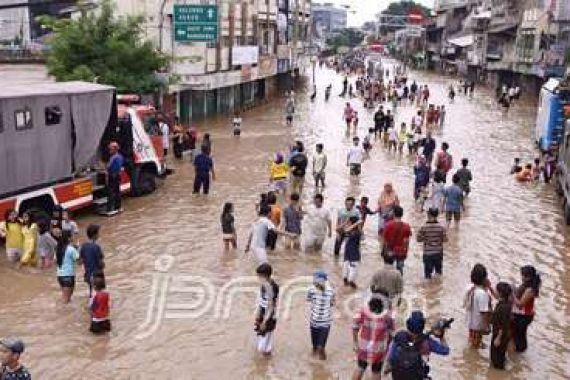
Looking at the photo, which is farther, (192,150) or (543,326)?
(192,150)

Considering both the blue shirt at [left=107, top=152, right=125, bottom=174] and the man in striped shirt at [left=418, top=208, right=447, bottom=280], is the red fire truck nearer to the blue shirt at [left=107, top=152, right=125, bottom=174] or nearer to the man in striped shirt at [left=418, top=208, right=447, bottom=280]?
the blue shirt at [left=107, top=152, right=125, bottom=174]

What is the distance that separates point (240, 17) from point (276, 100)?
12463mm

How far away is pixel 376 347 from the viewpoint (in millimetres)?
8516

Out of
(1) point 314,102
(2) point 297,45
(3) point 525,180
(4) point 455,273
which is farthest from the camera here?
(2) point 297,45

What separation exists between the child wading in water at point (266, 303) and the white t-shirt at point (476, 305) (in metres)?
2.57

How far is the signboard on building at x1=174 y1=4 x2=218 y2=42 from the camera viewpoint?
92.6ft

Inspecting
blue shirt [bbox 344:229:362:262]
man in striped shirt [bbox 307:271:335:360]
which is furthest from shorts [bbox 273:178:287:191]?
man in striped shirt [bbox 307:271:335:360]

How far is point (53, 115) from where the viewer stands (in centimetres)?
1552

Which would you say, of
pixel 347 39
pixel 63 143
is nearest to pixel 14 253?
pixel 63 143

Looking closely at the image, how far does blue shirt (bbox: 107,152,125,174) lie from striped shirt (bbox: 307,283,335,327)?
330 inches

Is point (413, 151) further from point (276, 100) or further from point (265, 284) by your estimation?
point (276, 100)

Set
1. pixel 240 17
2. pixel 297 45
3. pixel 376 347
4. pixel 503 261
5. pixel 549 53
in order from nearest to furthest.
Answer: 1. pixel 376 347
2. pixel 503 261
3. pixel 240 17
4. pixel 549 53
5. pixel 297 45

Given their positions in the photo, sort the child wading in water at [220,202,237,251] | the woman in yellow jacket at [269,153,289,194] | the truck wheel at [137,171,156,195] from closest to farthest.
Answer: the child wading in water at [220,202,237,251] → the woman in yellow jacket at [269,153,289,194] → the truck wheel at [137,171,156,195]

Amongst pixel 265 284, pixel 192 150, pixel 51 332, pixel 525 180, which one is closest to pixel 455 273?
pixel 265 284
